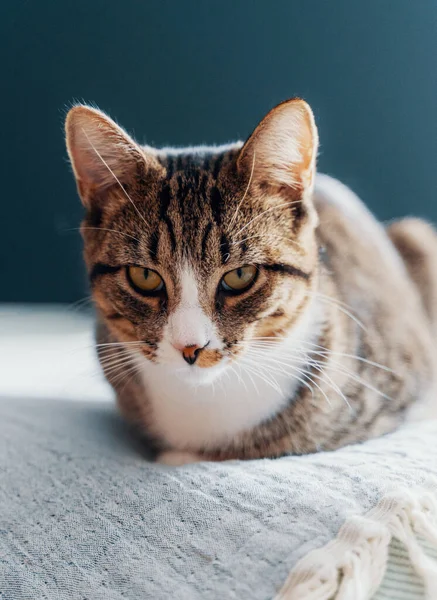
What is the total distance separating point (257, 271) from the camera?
933 millimetres

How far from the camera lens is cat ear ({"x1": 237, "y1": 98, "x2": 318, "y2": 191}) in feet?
2.96

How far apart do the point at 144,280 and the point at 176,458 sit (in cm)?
30

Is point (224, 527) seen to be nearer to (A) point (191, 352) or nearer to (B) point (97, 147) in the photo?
(A) point (191, 352)

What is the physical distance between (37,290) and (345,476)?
221cm

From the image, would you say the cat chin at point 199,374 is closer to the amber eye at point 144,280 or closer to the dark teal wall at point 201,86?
the amber eye at point 144,280

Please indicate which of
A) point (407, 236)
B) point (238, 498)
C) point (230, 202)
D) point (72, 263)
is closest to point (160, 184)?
point (230, 202)

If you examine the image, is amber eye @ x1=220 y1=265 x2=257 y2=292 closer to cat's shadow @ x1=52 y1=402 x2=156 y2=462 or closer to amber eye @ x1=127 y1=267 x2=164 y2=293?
amber eye @ x1=127 y1=267 x2=164 y2=293

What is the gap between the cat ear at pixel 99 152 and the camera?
0.95m

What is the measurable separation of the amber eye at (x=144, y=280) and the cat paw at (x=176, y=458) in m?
0.28

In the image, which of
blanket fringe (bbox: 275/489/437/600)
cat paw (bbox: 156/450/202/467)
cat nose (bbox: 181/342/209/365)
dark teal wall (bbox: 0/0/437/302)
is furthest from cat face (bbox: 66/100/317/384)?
dark teal wall (bbox: 0/0/437/302)

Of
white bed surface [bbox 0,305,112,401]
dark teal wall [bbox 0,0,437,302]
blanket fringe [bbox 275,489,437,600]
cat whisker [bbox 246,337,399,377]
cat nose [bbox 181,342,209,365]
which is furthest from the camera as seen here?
dark teal wall [bbox 0,0,437,302]

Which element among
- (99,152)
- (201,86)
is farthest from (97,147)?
(201,86)

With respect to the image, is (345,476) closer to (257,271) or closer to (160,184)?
(257,271)

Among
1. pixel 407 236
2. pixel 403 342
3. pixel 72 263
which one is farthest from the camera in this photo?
pixel 72 263
